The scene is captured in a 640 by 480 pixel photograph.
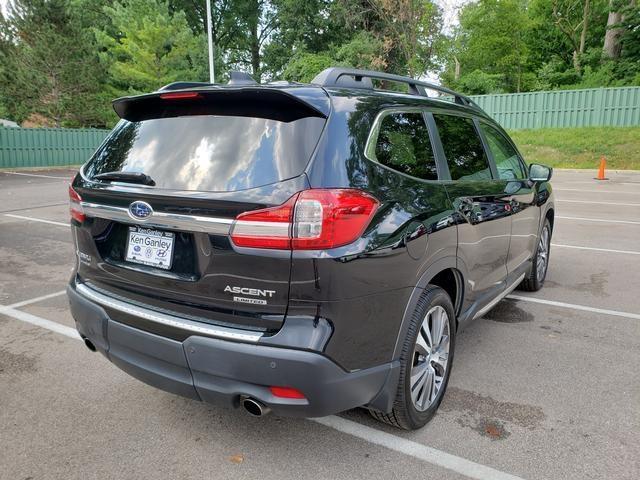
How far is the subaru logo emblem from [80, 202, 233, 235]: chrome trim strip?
15 mm

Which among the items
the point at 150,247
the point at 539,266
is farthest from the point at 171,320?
the point at 539,266

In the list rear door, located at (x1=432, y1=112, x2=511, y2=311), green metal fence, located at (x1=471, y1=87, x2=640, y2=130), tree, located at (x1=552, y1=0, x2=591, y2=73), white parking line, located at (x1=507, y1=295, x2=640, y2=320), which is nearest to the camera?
rear door, located at (x1=432, y1=112, x2=511, y2=311)

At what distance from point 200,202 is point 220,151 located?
273 mm

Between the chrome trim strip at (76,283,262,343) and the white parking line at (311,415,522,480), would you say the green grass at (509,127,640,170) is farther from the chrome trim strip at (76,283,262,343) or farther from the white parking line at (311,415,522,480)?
the chrome trim strip at (76,283,262,343)

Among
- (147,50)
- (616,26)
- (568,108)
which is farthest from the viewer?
(616,26)

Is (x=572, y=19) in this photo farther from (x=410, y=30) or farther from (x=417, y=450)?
(x=417, y=450)

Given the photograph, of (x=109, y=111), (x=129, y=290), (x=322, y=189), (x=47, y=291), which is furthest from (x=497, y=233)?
(x=109, y=111)

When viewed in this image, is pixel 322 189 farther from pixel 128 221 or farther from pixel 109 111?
pixel 109 111

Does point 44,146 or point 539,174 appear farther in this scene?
point 44,146

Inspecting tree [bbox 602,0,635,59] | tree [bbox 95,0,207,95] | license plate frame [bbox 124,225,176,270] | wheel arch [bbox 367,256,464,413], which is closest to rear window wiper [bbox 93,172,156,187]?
license plate frame [bbox 124,225,176,270]

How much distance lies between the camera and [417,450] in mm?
2678

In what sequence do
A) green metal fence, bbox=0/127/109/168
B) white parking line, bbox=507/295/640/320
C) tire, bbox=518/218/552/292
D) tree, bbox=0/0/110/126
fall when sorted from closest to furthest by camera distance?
1. white parking line, bbox=507/295/640/320
2. tire, bbox=518/218/552/292
3. green metal fence, bbox=0/127/109/168
4. tree, bbox=0/0/110/126

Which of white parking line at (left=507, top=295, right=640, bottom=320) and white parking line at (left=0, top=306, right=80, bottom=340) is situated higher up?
white parking line at (left=507, top=295, right=640, bottom=320)

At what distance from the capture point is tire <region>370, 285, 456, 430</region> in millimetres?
2609
